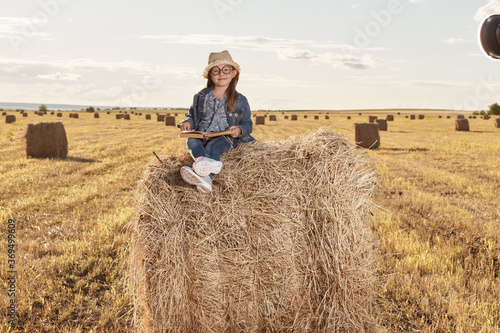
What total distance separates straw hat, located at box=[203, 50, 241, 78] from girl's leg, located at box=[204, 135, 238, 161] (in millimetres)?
758

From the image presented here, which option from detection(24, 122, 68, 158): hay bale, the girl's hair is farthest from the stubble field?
detection(24, 122, 68, 158): hay bale

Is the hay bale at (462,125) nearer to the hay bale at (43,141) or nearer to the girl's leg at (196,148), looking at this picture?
the hay bale at (43,141)

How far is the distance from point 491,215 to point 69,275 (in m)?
6.91

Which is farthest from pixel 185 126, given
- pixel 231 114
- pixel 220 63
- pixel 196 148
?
pixel 220 63

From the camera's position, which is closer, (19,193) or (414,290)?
(414,290)

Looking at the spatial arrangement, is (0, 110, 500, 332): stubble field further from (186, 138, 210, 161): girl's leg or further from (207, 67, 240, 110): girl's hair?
(186, 138, 210, 161): girl's leg

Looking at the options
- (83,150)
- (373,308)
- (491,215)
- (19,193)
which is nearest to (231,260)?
(373,308)

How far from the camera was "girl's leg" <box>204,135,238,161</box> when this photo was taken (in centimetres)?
418

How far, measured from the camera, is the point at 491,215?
737 centimetres

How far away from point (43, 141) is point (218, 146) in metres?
12.6

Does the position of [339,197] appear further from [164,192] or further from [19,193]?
[19,193]

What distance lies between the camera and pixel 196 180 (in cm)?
378

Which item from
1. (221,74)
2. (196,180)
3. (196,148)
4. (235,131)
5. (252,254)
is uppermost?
(221,74)

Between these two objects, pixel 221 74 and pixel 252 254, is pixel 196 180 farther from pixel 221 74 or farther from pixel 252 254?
pixel 221 74
